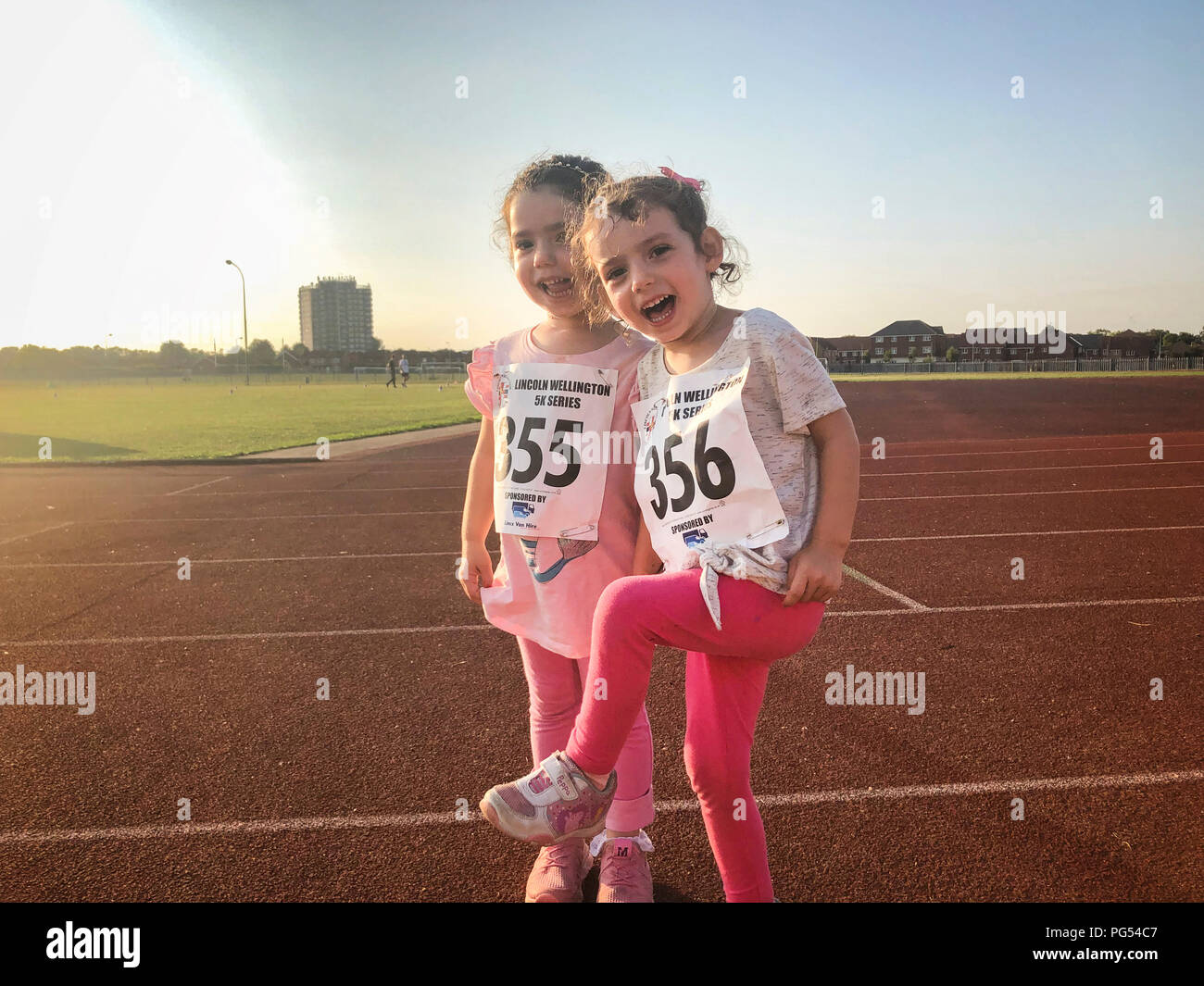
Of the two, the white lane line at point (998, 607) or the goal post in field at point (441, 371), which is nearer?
the white lane line at point (998, 607)

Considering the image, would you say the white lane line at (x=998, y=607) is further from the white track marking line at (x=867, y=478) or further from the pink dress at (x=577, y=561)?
the white track marking line at (x=867, y=478)

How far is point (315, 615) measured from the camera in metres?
5.64

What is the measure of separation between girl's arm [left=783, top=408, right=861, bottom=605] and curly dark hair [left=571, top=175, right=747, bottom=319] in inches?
20.4

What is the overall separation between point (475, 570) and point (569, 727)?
54cm

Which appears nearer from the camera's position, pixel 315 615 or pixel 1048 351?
pixel 315 615

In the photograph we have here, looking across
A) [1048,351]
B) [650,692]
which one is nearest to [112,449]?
[650,692]

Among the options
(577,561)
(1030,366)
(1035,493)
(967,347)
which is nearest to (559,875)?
(577,561)

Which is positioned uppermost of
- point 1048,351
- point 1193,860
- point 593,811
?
point 1048,351

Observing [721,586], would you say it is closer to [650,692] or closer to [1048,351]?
[650,692]

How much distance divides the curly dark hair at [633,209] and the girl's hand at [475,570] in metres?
0.84

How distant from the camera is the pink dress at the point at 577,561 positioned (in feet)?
7.39

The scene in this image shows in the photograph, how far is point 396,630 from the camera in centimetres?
524

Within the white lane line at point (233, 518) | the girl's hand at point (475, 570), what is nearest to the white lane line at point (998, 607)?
the girl's hand at point (475, 570)

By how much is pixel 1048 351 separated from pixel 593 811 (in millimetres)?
93367
